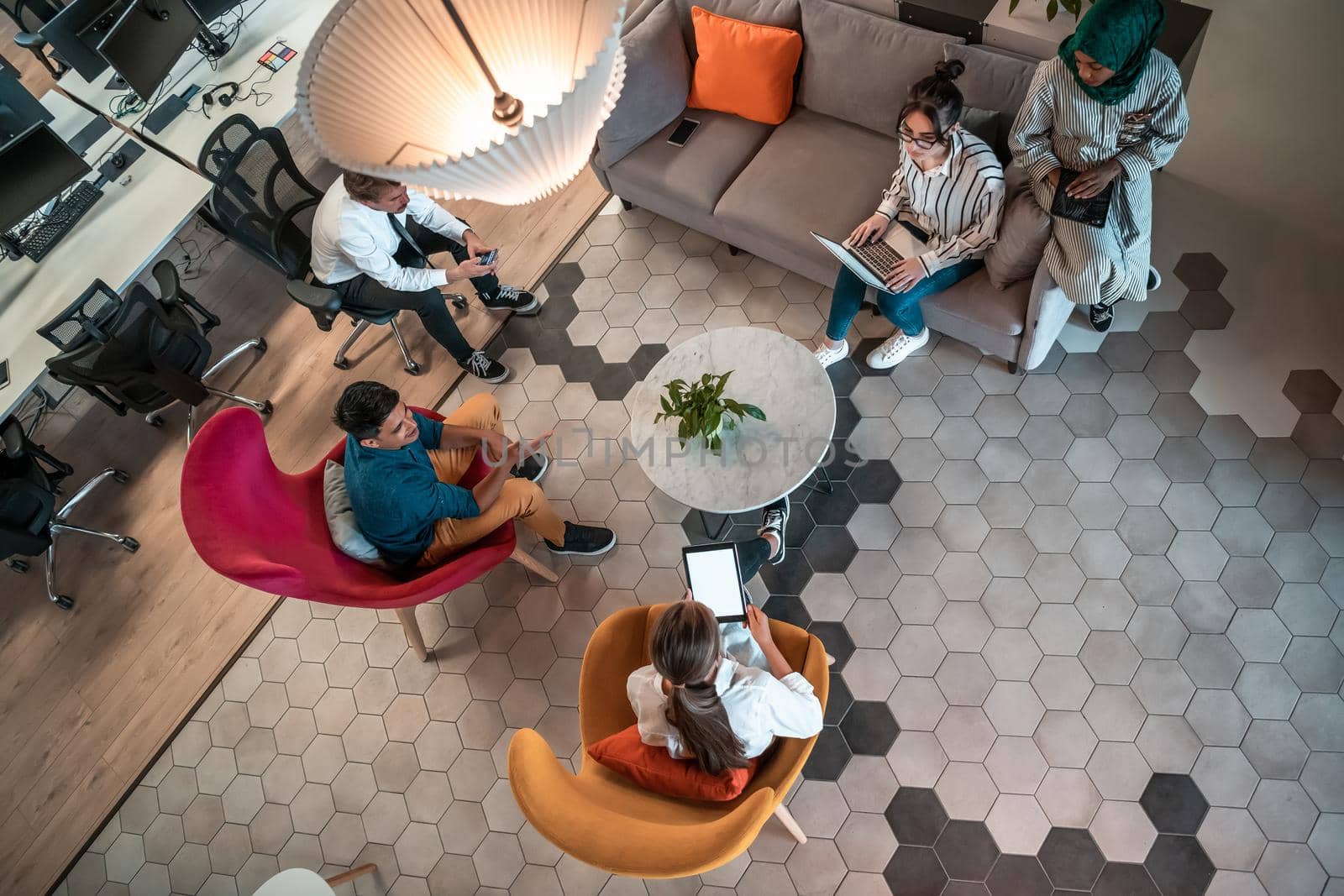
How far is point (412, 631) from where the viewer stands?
135 inches

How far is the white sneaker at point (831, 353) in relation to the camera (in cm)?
378

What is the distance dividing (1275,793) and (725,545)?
1.97 metres

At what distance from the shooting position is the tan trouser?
3.16 metres

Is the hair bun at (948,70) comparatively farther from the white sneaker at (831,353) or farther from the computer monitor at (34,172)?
the computer monitor at (34,172)

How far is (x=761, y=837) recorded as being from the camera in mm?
3098

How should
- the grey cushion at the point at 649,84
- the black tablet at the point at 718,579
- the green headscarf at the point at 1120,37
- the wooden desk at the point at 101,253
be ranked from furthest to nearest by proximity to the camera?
the wooden desk at the point at 101,253 < the grey cushion at the point at 649,84 < the black tablet at the point at 718,579 < the green headscarf at the point at 1120,37

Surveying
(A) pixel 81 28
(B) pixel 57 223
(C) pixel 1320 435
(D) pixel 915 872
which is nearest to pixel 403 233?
(B) pixel 57 223

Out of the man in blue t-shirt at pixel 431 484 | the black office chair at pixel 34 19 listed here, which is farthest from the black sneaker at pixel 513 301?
the black office chair at pixel 34 19

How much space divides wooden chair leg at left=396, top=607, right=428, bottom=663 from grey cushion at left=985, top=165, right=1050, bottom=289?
2600 mm

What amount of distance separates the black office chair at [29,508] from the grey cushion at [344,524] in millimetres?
1730

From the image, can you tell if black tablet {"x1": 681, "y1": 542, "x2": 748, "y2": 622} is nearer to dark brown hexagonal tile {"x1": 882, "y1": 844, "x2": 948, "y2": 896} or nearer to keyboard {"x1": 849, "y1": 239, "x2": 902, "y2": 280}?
dark brown hexagonal tile {"x1": 882, "y1": 844, "x2": 948, "y2": 896}

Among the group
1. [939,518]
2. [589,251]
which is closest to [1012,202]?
[939,518]

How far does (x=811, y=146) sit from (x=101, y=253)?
3444mm

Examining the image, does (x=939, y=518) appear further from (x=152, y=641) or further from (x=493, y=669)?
(x=152, y=641)
